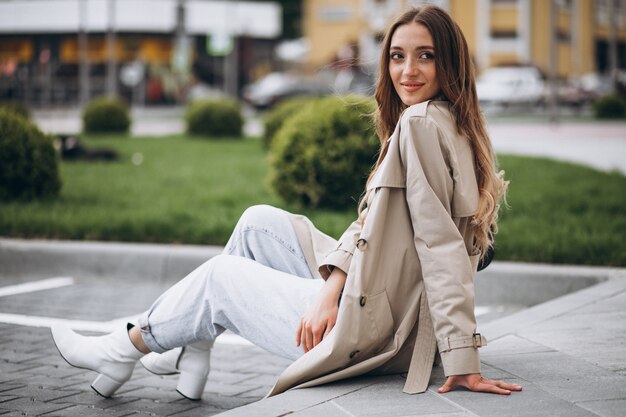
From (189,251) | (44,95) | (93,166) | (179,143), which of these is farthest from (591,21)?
(189,251)

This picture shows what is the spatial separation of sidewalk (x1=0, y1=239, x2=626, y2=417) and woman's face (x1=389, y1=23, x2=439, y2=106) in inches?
37.5

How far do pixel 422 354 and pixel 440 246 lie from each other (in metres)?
0.36

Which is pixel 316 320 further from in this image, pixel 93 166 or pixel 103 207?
pixel 93 166

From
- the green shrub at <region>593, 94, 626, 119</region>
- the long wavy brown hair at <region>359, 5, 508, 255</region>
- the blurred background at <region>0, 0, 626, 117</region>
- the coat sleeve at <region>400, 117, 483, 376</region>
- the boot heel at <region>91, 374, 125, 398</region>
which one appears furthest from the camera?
the blurred background at <region>0, 0, 626, 117</region>

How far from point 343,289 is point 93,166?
32.8 feet

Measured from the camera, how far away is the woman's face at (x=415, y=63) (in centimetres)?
329

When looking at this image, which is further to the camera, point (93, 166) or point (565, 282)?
point (93, 166)

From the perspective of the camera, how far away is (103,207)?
344 inches

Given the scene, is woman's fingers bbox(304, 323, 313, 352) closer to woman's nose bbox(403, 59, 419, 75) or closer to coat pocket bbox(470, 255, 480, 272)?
coat pocket bbox(470, 255, 480, 272)

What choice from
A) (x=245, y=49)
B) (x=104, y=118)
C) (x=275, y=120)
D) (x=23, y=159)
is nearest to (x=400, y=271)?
(x=23, y=159)

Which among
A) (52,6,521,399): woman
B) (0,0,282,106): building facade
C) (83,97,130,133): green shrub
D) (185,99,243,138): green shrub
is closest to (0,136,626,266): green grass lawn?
(52,6,521,399): woman

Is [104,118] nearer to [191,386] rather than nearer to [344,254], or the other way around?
[191,386]

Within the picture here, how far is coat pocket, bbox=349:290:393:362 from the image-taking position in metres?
3.09

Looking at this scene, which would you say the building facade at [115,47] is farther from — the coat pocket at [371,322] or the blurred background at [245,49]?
the coat pocket at [371,322]
